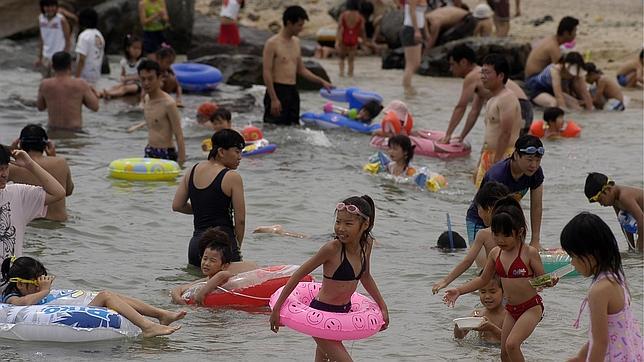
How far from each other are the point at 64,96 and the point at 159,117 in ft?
8.92

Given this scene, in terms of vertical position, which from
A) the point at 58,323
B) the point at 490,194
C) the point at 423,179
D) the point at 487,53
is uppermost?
the point at 490,194

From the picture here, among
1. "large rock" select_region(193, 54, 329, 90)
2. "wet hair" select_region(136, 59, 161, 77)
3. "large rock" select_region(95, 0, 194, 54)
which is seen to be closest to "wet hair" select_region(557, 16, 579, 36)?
"large rock" select_region(193, 54, 329, 90)

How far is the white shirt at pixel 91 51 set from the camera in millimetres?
16927

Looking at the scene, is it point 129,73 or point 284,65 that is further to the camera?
point 129,73

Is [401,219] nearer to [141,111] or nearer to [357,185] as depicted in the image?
[357,185]

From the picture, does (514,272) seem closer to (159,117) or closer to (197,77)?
(159,117)

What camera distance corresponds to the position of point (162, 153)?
468 inches

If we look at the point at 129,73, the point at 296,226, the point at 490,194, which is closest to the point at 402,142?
the point at 296,226

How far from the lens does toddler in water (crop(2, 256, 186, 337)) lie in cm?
698

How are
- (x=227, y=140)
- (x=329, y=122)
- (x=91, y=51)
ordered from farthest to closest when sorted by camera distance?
1. (x=91, y=51)
2. (x=329, y=122)
3. (x=227, y=140)

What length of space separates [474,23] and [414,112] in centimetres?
564

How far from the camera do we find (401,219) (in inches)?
431

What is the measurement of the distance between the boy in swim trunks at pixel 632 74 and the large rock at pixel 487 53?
1.54 m

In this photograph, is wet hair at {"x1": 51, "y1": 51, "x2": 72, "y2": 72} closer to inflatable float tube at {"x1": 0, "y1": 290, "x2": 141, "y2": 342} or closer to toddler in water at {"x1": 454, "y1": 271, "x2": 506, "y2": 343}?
inflatable float tube at {"x1": 0, "y1": 290, "x2": 141, "y2": 342}
